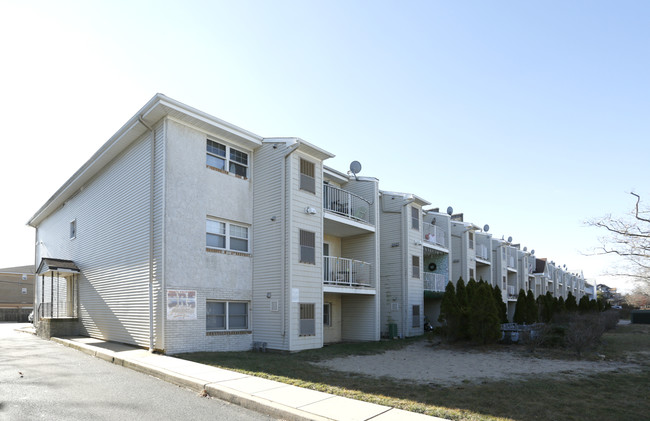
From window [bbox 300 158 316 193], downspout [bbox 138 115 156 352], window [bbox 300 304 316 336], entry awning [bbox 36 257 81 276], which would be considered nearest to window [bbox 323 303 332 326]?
window [bbox 300 304 316 336]

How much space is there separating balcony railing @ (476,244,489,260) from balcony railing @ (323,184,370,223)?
1817 centimetres

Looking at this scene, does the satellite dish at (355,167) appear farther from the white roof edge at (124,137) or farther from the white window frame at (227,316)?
the white window frame at (227,316)

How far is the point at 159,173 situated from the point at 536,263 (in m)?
54.5

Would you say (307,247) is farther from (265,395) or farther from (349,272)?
(265,395)

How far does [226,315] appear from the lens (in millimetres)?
16109

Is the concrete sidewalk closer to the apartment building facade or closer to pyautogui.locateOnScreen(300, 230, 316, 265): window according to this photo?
the apartment building facade

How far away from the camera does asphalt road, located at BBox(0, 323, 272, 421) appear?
701 centimetres

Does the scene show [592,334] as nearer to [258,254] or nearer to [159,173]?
[258,254]

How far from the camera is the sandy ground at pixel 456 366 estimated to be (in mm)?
11227

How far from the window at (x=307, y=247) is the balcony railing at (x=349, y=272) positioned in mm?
2243

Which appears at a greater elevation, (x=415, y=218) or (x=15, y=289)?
(x=415, y=218)

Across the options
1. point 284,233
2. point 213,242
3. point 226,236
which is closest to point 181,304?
point 213,242

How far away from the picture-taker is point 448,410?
7.30 m

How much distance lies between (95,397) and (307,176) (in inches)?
442
